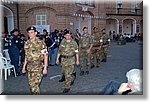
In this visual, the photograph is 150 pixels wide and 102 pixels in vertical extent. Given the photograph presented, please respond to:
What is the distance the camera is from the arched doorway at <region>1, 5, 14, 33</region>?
324cm

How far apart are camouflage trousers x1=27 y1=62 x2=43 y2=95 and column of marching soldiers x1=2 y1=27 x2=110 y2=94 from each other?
0.42 meters

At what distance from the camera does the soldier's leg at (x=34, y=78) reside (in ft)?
9.23

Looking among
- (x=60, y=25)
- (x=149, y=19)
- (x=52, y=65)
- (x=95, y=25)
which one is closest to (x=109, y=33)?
(x=95, y=25)

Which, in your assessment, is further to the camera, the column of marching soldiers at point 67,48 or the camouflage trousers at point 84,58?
the camouflage trousers at point 84,58

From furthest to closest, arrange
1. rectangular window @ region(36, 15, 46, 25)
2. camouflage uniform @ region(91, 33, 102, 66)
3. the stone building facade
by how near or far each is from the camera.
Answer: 1. camouflage uniform @ region(91, 33, 102, 66)
2. rectangular window @ region(36, 15, 46, 25)
3. the stone building facade

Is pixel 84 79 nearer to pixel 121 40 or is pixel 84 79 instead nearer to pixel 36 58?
pixel 121 40

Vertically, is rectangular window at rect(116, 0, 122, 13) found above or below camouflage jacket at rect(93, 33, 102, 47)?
above

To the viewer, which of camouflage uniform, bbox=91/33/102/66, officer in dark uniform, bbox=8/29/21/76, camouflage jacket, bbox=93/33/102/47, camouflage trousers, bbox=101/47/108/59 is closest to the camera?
officer in dark uniform, bbox=8/29/21/76

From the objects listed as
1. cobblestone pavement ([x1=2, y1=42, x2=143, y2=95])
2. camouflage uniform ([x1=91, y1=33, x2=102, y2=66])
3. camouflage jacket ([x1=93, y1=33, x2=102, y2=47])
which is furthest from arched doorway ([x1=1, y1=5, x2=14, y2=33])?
camouflage uniform ([x1=91, y1=33, x2=102, y2=66])

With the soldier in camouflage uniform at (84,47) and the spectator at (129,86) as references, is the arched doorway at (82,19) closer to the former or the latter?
the soldier in camouflage uniform at (84,47)

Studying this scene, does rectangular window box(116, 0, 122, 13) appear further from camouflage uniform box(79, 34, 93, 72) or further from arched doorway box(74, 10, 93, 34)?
camouflage uniform box(79, 34, 93, 72)

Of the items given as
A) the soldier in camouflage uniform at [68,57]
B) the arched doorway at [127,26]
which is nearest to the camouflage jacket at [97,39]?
the arched doorway at [127,26]

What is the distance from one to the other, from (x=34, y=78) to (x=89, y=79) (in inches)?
63.8

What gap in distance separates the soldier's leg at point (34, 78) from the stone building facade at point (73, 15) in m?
0.82
